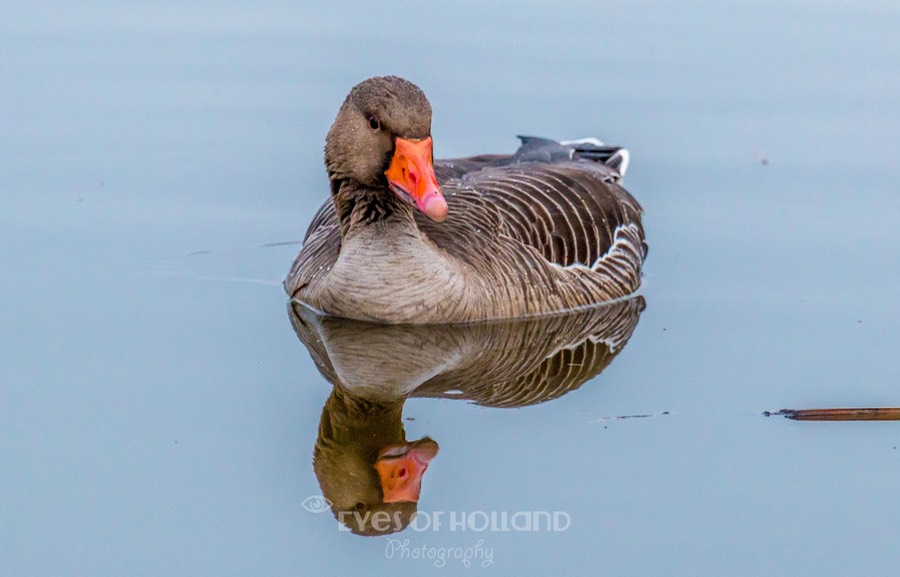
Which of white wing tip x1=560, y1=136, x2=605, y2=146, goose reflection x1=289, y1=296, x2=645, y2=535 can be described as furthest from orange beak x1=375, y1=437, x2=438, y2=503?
white wing tip x1=560, y1=136, x2=605, y2=146

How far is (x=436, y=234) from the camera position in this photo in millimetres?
10938

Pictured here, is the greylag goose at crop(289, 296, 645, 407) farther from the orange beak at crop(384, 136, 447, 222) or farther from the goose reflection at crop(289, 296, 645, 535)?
the orange beak at crop(384, 136, 447, 222)

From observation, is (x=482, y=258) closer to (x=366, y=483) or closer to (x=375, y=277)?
(x=375, y=277)

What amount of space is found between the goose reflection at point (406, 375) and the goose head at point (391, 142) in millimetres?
968

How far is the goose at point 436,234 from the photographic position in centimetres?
1012

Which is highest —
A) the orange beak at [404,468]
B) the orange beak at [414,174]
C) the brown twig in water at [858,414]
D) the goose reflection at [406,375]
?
the orange beak at [414,174]

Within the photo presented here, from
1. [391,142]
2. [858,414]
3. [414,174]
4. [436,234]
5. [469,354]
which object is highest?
[391,142]

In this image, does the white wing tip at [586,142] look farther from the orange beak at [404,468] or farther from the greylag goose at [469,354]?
the orange beak at [404,468]

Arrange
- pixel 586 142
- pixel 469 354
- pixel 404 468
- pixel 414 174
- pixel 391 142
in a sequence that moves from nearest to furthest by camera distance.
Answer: pixel 404 468, pixel 414 174, pixel 391 142, pixel 469 354, pixel 586 142

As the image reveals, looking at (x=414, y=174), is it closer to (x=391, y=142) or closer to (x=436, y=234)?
(x=391, y=142)

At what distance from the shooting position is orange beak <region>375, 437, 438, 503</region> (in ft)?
26.6

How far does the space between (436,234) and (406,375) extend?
1.48m

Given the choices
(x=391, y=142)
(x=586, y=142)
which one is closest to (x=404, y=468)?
(x=391, y=142)

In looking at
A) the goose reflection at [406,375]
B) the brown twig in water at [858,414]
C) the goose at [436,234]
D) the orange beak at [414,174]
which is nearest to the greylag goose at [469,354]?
the goose reflection at [406,375]
